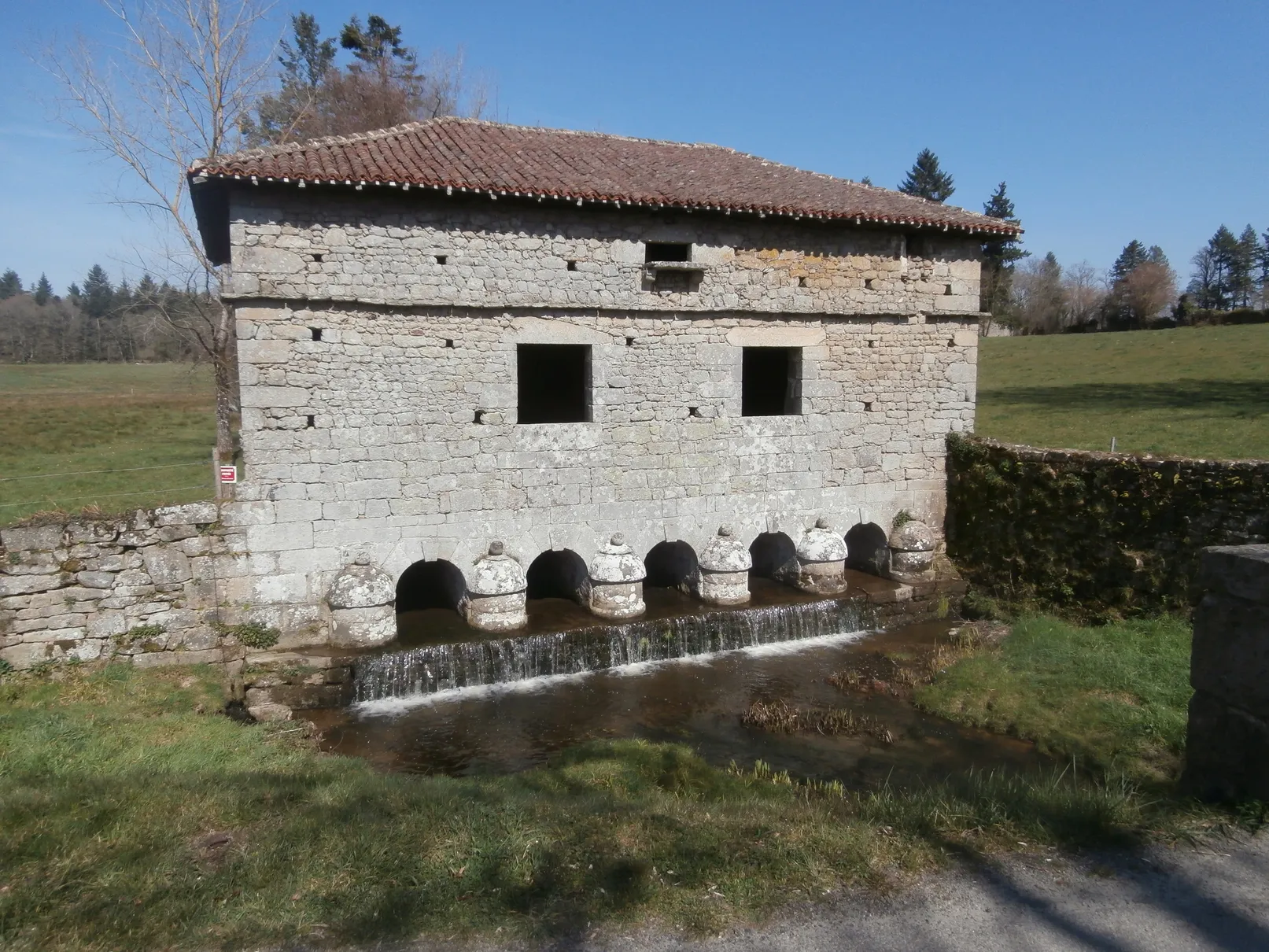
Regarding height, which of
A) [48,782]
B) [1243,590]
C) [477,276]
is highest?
[477,276]

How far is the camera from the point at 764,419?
40.9 ft

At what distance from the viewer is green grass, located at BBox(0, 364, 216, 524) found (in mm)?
12820

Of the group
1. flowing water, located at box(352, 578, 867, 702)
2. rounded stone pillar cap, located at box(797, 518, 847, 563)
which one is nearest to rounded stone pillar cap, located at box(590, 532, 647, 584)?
flowing water, located at box(352, 578, 867, 702)

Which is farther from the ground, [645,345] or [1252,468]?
[645,345]

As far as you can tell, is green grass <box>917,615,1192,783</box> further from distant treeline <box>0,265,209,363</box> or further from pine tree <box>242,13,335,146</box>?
distant treeline <box>0,265,209,363</box>

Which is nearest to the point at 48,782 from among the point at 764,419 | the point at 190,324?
the point at 764,419

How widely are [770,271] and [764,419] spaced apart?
216cm

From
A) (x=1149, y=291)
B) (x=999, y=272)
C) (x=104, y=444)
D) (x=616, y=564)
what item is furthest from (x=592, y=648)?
(x=1149, y=291)

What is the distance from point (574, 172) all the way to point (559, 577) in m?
6.04

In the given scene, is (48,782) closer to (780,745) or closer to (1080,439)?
(780,745)

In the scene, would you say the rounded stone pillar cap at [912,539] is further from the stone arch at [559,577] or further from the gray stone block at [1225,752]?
the gray stone block at [1225,752]

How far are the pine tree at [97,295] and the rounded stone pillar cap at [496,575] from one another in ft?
250

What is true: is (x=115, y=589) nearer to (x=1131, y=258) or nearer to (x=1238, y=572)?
(x=1238, y=572)

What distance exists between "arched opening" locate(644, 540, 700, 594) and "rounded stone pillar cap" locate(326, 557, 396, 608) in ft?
12.9
